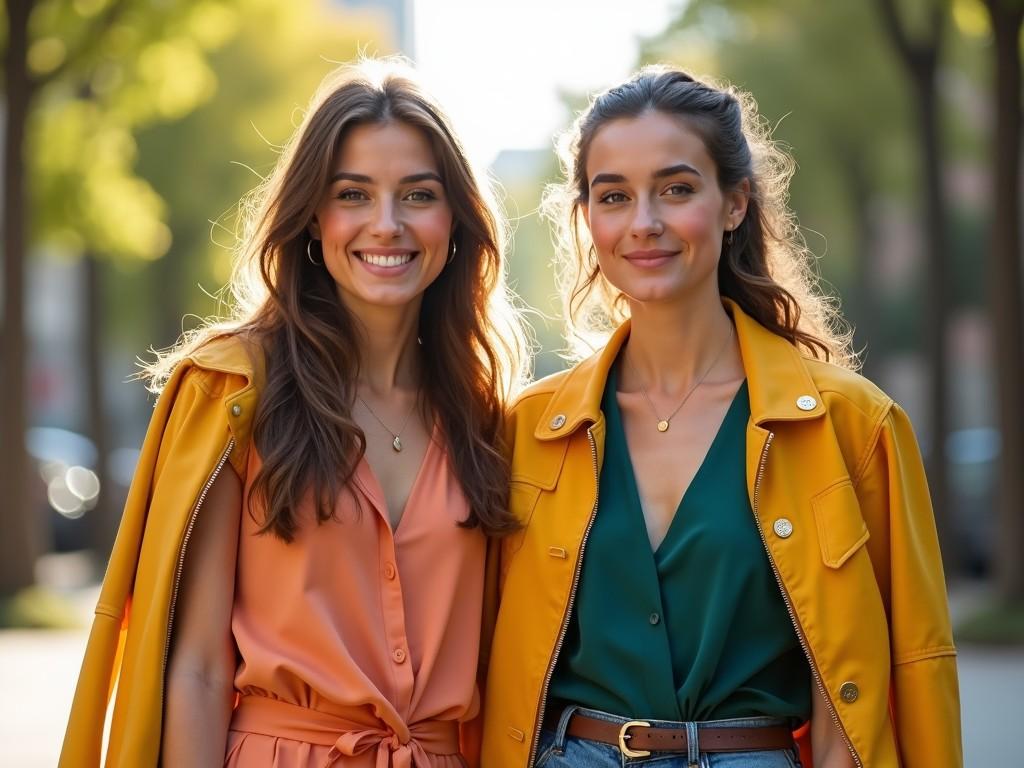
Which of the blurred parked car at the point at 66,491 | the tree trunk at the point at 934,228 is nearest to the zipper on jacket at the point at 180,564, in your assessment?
the tree trunk at the point at 934,228

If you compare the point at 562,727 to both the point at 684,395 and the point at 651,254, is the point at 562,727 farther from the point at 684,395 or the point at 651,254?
the point at 651,254

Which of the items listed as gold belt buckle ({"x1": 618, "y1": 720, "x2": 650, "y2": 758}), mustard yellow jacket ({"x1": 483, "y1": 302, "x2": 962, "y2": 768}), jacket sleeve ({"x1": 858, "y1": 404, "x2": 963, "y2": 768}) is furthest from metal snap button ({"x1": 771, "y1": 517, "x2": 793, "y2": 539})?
gold belt buckle ({"x1": 618, "y1": 720, "x2": 650, "y2": 758})

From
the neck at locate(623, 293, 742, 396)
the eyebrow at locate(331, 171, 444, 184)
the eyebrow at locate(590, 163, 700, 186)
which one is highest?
the eyebrow at locate(590, 163, 700, 186)

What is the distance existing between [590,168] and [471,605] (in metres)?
1.36

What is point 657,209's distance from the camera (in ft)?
13.7

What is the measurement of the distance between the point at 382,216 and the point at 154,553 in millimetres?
1153

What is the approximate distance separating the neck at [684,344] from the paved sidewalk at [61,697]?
13.6 feet

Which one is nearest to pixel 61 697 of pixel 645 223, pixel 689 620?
pixel 689 620

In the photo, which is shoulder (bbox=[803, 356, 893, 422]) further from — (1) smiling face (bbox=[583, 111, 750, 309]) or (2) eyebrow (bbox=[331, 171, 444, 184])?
(2) eyebrow (bbox=[331, 171, 444, 184])

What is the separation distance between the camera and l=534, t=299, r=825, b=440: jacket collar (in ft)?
13.3

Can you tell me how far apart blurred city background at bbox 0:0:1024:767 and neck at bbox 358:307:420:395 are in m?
3.47

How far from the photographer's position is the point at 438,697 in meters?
4.02

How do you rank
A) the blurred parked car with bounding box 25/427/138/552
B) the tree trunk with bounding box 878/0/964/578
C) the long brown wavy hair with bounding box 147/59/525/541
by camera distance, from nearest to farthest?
the long brown wavy hair with bounding box 147/59/525/541 < the tree trunk with bounding box 878/0/964/578 < the blurred parked car with bounding box 25/427/138/552

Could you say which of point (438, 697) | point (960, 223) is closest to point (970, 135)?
point (960, 223)
